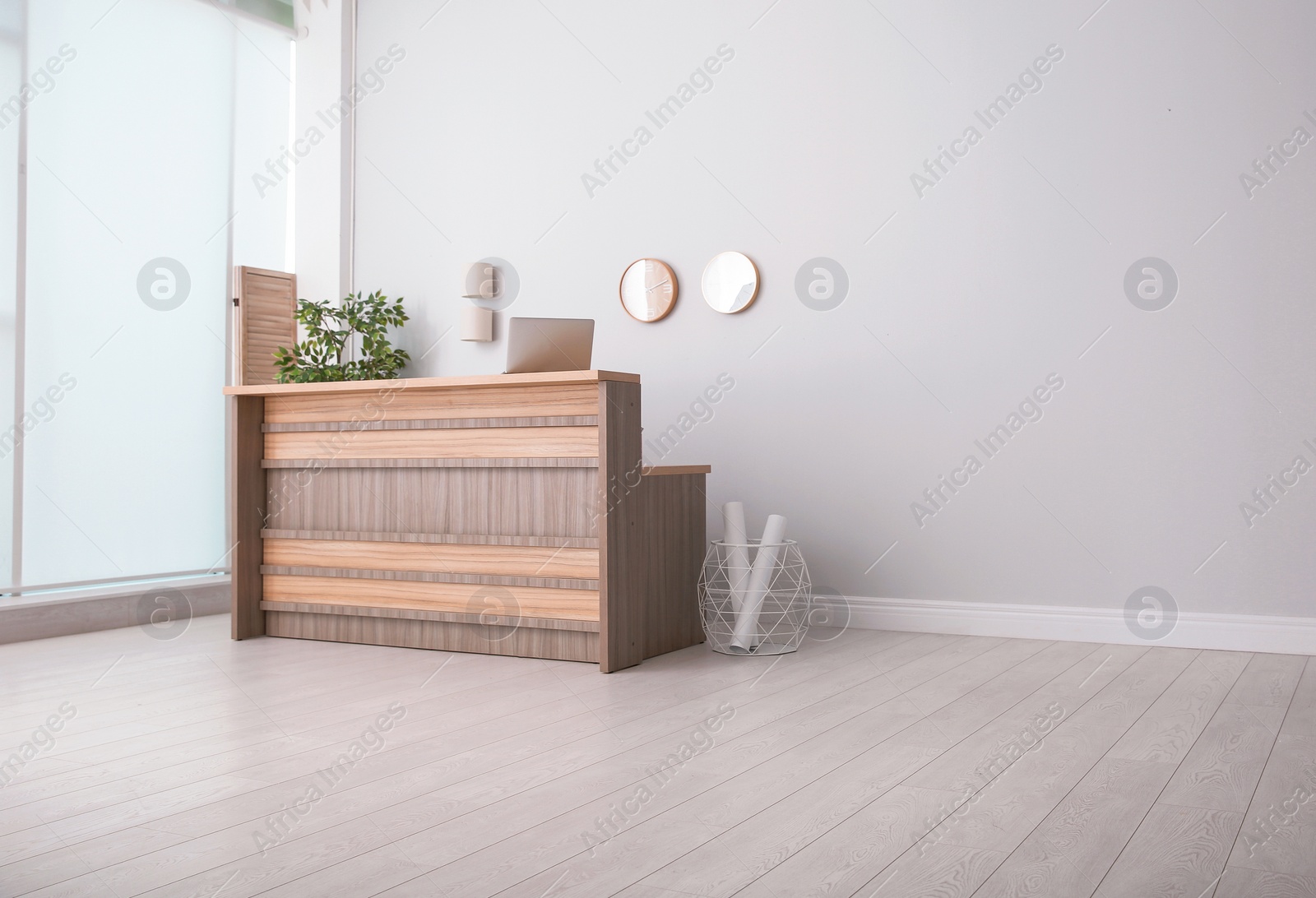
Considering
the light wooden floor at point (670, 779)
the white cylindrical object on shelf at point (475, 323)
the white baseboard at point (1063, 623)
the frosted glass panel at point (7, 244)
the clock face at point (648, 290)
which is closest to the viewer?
the light wooden floor at point (670, 779)

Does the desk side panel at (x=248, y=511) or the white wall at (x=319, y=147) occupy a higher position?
the white wall at (x=319, y=147)

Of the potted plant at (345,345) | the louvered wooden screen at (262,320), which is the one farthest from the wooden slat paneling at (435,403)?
the louvered wooden screen at (262,320)

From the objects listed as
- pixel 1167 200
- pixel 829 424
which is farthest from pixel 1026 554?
pixel 1167 200

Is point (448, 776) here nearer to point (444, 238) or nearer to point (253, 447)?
point (253, 447)

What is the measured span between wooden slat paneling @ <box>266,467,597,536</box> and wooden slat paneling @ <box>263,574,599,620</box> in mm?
193

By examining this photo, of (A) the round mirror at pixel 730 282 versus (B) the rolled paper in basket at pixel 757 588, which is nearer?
(B) the rolled paper in basket at pixel 757 588

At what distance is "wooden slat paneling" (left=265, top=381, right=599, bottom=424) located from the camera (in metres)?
3.27

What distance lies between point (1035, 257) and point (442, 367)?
284 centimetres

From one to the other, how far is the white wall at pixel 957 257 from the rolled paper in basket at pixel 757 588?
2.07 ft

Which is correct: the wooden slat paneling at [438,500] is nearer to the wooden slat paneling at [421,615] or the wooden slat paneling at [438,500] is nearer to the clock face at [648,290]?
the wooden slat paneling at [421,615]

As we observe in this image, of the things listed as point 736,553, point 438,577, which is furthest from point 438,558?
point 736,553

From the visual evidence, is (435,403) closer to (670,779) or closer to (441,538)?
(441,538)

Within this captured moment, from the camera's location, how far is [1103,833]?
1.70 m

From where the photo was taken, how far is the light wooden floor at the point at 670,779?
154cm
